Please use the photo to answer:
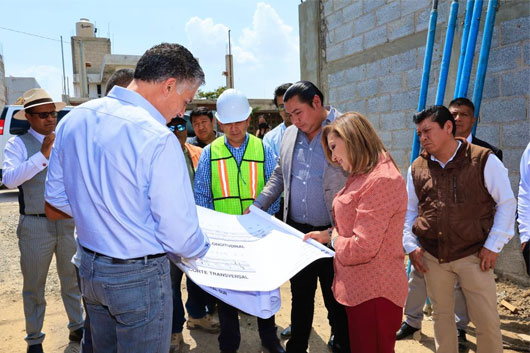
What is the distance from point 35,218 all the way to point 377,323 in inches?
97.6

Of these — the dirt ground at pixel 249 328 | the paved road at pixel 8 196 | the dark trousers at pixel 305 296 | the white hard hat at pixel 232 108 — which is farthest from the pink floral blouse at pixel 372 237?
the paved road at pixel 8 196

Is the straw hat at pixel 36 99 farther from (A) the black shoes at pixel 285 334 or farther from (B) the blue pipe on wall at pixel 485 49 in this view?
(B) the blue pipe on wall at pixel 485 49

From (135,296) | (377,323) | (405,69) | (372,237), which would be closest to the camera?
(135,296)

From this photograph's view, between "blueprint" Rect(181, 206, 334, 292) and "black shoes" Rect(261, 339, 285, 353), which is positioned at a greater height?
"blueprint" Rect(181, 206, 334, 292)

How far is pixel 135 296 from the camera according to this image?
158cm

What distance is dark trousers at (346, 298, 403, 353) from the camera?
207 cm

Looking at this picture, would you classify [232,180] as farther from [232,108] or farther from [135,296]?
[135,296]

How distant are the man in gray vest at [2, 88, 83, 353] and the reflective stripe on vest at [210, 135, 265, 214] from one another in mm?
1146

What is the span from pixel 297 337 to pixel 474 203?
1.40 metres

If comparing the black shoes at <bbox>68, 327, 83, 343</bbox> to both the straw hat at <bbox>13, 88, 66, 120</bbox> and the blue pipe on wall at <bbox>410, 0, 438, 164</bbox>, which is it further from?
the blue pipe on wall at <bbox>410, 0, 438, 164</bbox>

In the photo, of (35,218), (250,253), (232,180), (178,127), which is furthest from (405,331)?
(35,218)

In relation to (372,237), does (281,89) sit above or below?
above

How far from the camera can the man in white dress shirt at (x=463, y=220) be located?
2469 millimetres

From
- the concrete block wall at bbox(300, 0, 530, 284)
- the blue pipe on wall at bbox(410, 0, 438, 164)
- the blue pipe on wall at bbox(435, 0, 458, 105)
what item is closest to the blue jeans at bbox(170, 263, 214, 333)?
the blue pipe on wall at bbox(410, 0, 438, 164)
